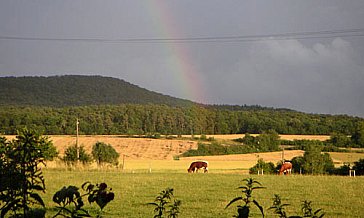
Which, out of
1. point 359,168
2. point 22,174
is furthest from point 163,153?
point 22,174

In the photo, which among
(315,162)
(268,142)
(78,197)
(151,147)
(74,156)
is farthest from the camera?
(268,142)

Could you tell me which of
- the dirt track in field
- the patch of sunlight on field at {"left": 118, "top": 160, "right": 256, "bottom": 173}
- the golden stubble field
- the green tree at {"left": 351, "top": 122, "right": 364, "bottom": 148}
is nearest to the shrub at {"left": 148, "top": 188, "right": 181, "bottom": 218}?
the patch of sunlight on field at {"left": 118, "top": 160, "right": 256, "bottom": 173}

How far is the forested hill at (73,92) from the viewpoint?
4259 inches

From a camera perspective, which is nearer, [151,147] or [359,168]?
[359,168]

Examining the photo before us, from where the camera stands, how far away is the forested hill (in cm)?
10819

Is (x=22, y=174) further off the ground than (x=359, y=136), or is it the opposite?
(x=359, y=136)

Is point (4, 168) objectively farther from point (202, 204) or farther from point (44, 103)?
point (44, 103)

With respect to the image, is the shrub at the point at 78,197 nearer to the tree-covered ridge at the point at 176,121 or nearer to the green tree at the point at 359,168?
the green tree at the point at 359,168

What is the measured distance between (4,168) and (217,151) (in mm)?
78098

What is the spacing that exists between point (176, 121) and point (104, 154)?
58547 mm

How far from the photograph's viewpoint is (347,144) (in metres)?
83.9

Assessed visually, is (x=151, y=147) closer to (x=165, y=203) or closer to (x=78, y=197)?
(x=165, y=203)

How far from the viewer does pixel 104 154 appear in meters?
54.4

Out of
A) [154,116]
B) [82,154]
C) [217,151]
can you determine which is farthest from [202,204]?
[154,116]
